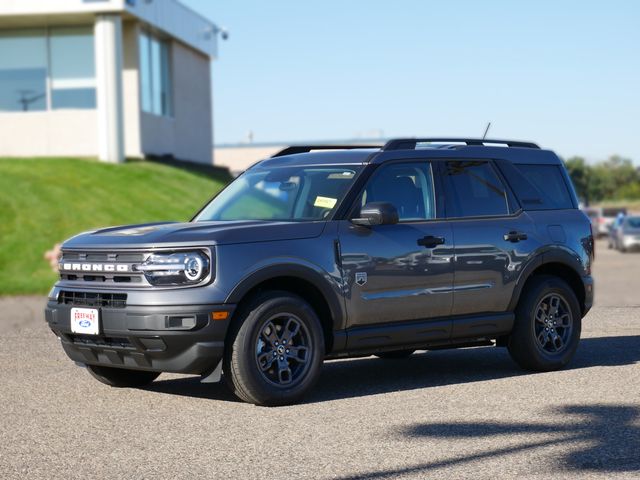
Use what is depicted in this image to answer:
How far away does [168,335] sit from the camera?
8.03 m

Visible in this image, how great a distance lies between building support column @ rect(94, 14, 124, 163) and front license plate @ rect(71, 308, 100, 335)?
26.3 m

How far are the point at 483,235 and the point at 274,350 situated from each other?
231cm

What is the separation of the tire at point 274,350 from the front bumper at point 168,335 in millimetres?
144

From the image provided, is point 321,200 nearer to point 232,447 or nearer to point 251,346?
point 251,346

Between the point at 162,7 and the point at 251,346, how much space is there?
31.6m

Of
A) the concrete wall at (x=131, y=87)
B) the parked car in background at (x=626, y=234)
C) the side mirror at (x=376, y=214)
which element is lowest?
the parked car in background at (x=626, y=234)

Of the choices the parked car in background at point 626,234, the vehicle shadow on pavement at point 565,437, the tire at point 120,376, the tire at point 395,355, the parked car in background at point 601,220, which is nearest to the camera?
the vehicle shadow on pavement at point 565,437

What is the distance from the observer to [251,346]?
26.9 feet

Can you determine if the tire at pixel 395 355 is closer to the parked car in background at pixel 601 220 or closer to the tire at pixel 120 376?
the tire at pixel 120 376

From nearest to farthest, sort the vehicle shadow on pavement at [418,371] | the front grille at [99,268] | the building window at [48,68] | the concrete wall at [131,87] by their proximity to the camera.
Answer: the front grille at [99,268], the vehicle shadow on pavement at [418,371], the building window at [48,68], the concrete wall at [131,87]

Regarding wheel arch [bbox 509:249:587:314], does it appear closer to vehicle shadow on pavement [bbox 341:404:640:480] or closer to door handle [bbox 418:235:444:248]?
door handle [bbox 418:235:444:248]

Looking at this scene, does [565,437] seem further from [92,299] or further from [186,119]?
[186,119]

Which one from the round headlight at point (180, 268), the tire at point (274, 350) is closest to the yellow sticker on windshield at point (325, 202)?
the tire at point (274, 350)

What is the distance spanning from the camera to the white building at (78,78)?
34219mm
